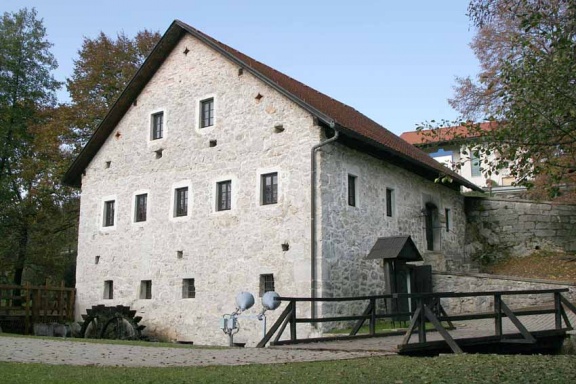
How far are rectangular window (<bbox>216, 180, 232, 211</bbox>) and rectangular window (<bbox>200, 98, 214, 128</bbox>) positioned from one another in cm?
190

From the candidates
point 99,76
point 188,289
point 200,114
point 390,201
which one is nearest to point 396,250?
point 390,201

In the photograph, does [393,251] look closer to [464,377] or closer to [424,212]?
[424,212]

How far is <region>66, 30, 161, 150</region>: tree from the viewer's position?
27.7 metres

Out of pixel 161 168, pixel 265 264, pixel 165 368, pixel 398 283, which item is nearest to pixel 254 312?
pixel 265 264

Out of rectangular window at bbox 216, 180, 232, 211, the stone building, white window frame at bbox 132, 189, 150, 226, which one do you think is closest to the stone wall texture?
the stone building

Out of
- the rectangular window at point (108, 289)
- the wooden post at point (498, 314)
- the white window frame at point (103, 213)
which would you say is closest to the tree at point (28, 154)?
the white window frame at point (103, 213)

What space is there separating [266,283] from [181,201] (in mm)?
4137

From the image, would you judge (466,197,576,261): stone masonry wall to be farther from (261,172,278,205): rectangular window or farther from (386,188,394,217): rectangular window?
(261,172,278,205): rectangular window

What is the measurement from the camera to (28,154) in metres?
28.9

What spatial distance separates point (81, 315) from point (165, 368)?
13.9 m

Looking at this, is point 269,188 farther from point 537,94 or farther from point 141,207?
point 537,94

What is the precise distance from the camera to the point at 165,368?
7.96 m

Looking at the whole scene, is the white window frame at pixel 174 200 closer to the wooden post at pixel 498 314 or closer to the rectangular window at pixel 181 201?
the rectangular window at pixel 181 201

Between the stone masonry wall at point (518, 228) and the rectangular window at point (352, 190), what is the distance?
8358 millimetres
